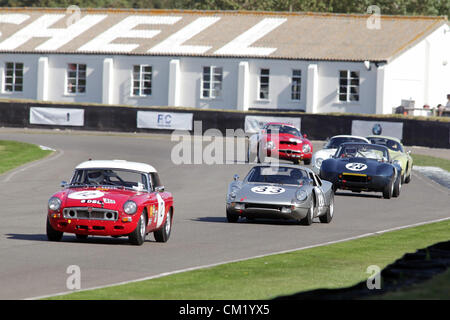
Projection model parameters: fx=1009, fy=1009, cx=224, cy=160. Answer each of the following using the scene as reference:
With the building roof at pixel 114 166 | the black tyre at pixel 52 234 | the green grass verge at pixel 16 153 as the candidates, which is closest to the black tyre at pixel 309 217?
the building roof at pixel 114 166

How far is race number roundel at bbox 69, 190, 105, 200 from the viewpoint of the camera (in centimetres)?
1463

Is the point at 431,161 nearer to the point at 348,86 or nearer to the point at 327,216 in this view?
the point at 348,86

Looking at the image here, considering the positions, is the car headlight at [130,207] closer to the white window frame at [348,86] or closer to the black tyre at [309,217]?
the black tyre at [309,217]

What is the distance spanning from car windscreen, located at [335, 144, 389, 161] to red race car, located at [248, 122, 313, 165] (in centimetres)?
968

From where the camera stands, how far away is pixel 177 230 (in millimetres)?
17422

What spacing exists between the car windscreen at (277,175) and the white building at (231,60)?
1543 inches

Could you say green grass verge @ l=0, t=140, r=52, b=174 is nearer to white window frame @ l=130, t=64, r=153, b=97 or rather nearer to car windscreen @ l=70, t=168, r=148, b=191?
car windscreen @ l=70, t=168, r=148, b=191

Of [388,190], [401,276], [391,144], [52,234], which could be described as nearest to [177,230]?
[52,234]

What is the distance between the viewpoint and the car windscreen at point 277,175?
63.9 feet

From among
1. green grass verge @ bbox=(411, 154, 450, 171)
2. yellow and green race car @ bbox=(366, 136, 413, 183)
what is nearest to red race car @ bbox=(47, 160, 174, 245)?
yellow and green race car @ bbox=(366, 136, 413, 183)

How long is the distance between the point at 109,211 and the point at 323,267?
11.1 ft

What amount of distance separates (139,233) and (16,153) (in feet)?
75.2

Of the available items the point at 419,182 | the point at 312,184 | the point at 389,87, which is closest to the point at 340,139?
the point at 419,182

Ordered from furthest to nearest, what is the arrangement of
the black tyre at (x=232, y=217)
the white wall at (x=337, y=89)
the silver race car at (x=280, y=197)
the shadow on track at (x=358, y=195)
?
the white wall at (x=337, y=89), the shadow on track at (x=358, y=195), the black tyre at (x=232, y=217), the silver race car at (x=280, y=197)
